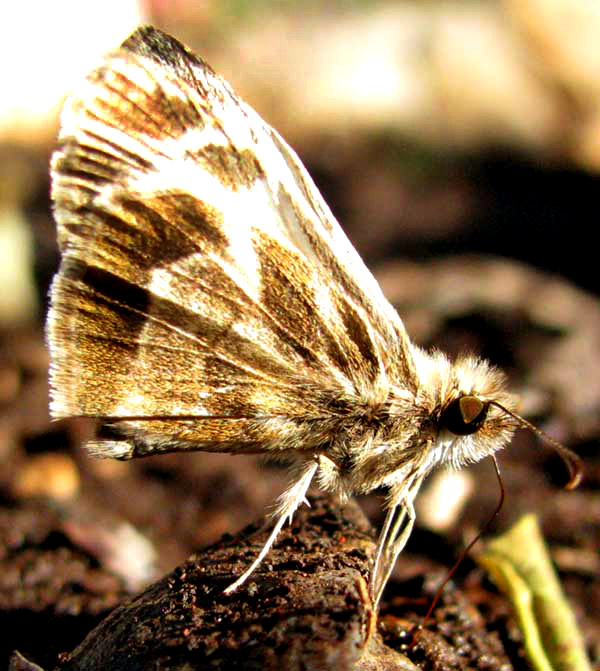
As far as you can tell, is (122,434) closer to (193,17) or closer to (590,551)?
Answer: (590,551)

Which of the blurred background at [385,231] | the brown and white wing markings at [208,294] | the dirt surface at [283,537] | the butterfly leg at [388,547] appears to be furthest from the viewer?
the blurred background at [385,231]

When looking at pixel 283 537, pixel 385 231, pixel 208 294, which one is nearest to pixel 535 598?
pixel 283 537

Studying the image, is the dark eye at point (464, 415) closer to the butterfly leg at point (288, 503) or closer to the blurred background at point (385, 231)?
the butterfly leg at point (288, 503)

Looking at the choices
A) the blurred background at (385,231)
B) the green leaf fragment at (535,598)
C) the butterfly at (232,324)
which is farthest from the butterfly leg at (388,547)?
the blurred background at (385,231)

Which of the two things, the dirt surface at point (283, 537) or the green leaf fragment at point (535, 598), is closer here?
the dirt surface at point (283, 537)

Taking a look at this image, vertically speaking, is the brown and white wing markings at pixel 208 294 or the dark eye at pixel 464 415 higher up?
the brown and white wing markings at pixel 208 294

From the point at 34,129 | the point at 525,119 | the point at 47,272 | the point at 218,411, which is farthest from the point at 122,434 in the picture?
the point at 525,119

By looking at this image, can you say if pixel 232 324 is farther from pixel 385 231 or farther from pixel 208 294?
pixel 385 231
